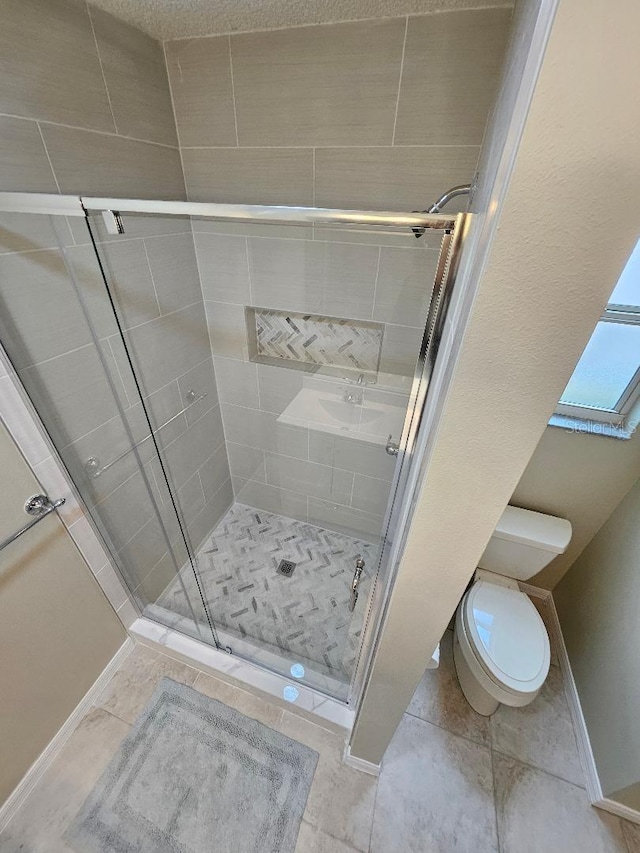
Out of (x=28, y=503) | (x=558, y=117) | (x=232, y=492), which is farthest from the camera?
(x=232, y=492)

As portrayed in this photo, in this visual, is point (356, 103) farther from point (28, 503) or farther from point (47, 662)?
point (47, 662)

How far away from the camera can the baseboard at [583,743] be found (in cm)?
121

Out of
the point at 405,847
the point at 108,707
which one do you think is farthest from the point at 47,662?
the point at 405,847

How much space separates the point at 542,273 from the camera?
356 mm

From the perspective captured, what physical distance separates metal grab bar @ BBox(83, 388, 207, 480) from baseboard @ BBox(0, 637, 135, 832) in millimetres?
870

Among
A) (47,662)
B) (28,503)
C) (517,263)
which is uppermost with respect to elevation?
(517,263)

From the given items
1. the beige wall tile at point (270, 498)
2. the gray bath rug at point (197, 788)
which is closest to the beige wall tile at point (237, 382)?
the beige wall tile at point (270, 498)

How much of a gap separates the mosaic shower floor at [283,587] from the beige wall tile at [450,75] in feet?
5.70

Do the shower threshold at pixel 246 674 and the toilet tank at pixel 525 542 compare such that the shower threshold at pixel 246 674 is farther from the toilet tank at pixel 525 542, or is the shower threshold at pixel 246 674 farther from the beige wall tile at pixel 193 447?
the toilet tank at pixel 525 542

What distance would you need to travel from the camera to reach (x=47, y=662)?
123cm

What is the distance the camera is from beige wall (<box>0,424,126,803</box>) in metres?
1.05

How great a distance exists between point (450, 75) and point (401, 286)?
60 centimetres

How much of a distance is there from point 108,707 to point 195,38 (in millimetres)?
2563

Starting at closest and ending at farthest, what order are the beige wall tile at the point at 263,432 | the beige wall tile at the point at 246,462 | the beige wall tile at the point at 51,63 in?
the beige wall tile at the point at 51,63 < the beige wall tile at the point at 263,432 < the beige wall tile at the point at 246,462
